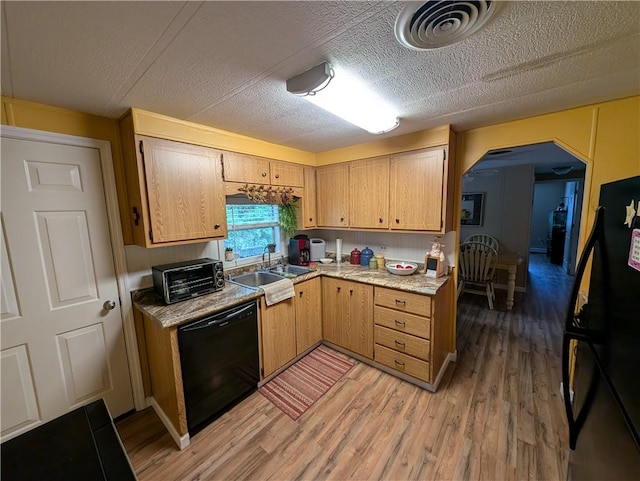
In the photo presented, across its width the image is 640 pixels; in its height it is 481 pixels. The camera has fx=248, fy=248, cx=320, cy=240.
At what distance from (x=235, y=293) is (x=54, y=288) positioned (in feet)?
3.81

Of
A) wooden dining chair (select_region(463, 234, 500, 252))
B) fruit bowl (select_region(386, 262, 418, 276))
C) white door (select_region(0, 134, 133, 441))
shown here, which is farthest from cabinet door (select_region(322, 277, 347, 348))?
wooden dining chair (select_region(463, 234, 500, 252))

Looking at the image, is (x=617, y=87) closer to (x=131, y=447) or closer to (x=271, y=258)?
(x=271, y=258)

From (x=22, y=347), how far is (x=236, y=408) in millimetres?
1476

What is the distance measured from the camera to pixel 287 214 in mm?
2961

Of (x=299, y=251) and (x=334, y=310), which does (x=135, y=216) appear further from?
(x=334, y=310)

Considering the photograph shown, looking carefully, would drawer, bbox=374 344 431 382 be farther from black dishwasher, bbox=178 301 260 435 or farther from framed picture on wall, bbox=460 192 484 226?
framed picture on wall, bbox=460 192 484 226

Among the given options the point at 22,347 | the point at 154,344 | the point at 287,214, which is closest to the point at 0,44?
the point at 22,347

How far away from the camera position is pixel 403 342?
2277mm

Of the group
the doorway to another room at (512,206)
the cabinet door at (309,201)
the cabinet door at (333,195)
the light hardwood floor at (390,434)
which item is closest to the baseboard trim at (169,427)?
the light hardwood floor at (390,434)

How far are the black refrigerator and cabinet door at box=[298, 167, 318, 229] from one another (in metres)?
2.39

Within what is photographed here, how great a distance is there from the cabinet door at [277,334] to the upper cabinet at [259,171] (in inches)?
46.1

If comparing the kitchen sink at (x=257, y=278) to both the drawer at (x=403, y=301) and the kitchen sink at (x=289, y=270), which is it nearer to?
the kitchen sink at (x=289, y=270)

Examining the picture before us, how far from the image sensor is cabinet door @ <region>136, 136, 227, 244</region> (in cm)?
178

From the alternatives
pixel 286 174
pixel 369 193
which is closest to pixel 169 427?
pixel 286 174
